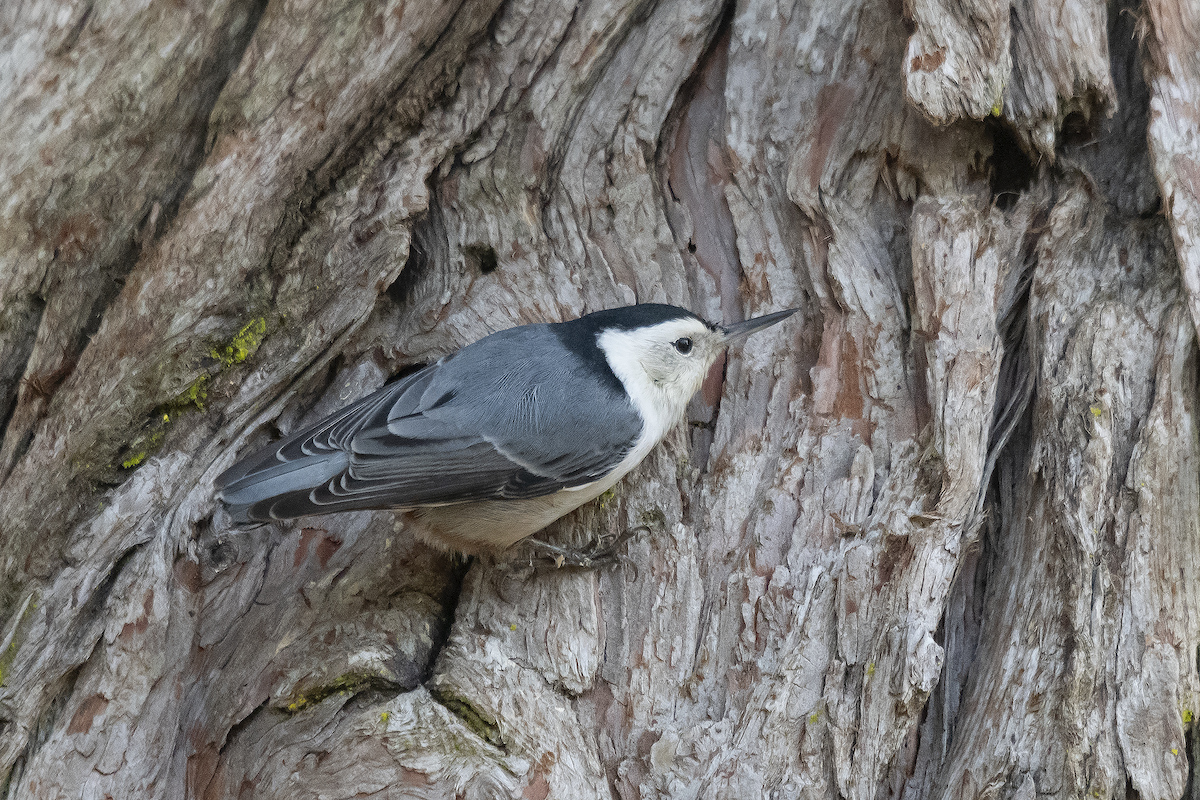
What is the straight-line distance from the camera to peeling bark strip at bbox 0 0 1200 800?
2.03 meters

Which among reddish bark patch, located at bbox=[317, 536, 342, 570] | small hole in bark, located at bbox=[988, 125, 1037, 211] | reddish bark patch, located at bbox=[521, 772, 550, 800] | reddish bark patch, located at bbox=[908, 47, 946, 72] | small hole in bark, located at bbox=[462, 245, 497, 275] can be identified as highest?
reddish bark patch, located at bbox=[908, 47, 946, 72]

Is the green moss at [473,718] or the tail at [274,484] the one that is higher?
the tail at [274,484]

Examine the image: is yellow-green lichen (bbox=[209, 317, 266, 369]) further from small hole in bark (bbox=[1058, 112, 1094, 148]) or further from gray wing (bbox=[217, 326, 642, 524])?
small hole in bark (bbox=[1058, 112, 1094, 148])

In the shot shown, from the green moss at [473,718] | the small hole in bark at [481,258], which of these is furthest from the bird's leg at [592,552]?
the small hole in bark at [481,258]

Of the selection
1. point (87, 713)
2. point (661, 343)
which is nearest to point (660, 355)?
point (661, 343)

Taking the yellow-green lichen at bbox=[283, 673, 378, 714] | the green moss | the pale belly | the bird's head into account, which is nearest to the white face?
the bird's head

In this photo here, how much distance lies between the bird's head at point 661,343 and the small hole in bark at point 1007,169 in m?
0.66

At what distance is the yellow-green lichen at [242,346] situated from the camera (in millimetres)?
2506

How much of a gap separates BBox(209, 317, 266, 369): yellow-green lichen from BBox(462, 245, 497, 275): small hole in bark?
25.3 inches

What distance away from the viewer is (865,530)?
7.20ft

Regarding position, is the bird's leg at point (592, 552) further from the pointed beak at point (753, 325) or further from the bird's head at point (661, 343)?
the pointed beak at point (753, 325)

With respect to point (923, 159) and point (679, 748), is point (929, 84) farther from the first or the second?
point (679, 748)

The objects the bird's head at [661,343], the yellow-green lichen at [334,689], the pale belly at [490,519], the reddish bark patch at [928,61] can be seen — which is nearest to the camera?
the yellow-green lichen at [334,689]

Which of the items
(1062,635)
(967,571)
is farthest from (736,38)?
(1062,635)
